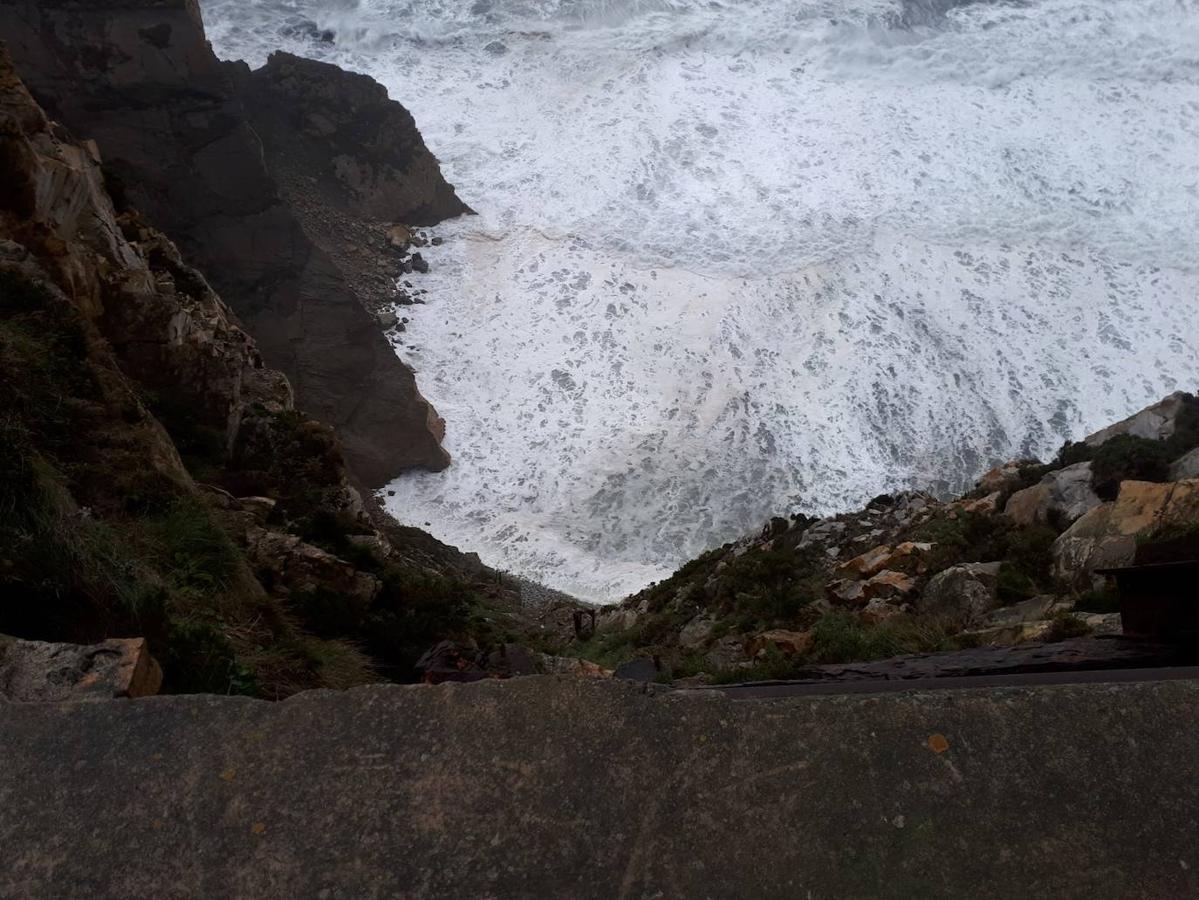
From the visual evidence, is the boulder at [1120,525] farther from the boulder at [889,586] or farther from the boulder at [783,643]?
the boulder at [783,643]

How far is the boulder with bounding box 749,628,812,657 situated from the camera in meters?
7.11

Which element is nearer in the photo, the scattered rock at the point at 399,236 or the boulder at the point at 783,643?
the boulder at the point at 783,643

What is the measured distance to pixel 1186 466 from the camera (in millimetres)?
8523

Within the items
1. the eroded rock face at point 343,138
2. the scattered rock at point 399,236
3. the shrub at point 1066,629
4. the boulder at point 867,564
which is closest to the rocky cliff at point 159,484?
the shrub at point 1066,629

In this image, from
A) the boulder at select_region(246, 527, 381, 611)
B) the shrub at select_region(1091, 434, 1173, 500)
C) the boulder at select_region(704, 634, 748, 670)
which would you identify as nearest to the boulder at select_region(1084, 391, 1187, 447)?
the shrub at select_region(1091, 434, 1173, 500)

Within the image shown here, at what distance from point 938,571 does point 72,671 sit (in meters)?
7.84

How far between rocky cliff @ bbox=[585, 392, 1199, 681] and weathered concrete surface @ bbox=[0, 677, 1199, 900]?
1819mm

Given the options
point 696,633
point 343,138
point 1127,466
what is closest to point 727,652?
point 696,633

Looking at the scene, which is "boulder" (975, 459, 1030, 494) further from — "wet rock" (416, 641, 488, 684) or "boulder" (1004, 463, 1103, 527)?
"wet rock" (416, 641, 488, 684)

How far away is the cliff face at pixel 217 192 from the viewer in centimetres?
1841

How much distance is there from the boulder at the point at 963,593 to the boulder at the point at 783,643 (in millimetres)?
1130

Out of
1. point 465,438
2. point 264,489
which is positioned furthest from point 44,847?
point 465,438

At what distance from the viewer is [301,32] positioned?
109 ft

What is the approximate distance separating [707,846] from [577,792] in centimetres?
28
